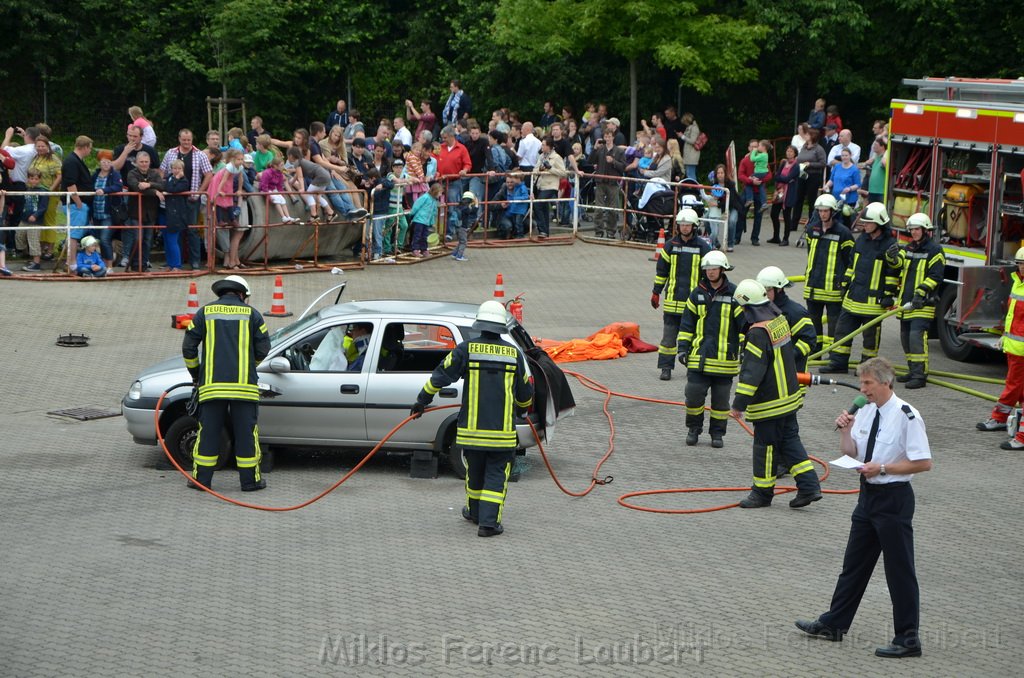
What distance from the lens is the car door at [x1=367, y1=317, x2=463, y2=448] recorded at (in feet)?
35.9

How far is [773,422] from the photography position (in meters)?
10.4

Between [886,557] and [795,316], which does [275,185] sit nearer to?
[795,316]

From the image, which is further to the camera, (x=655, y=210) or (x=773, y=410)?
(x=655, y=210)

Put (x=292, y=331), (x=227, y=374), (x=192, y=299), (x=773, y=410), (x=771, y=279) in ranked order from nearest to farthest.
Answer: (x=773, y=410)
(x=227, y=374)
(x=292, y=331)
(x=771, y=279)
(x=192, y=299)

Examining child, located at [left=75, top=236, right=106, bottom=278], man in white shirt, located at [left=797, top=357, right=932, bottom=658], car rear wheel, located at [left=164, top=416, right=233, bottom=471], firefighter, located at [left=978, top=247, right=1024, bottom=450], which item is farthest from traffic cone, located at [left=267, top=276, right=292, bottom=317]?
man in white shirt, located at [left=797, top=357, right=932, bottom=658]

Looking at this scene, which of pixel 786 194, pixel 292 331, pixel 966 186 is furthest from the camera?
pixel 786 194

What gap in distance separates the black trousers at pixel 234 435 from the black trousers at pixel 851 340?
7232mm

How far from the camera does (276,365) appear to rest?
1088cm

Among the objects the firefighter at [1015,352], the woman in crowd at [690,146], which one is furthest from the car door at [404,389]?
the woman in crowd at [690,146]

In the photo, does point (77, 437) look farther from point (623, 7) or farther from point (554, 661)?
point (623, 7)

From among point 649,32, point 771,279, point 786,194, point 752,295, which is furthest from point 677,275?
point 649,32

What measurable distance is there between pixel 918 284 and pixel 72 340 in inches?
374

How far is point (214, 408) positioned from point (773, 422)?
4.31m

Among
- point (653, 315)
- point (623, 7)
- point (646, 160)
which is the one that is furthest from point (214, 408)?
point (623, 7)
